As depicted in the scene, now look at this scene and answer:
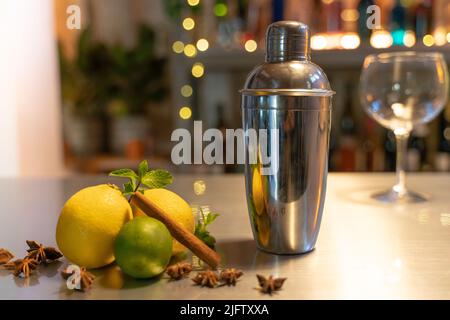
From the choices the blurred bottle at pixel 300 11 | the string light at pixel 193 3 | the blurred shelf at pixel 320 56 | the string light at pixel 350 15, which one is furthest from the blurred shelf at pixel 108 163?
the string light at pixel 350 15

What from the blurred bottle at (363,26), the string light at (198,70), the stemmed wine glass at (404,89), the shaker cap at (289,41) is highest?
Result: the blurred bottle at (363,26)

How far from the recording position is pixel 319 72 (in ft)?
1.53

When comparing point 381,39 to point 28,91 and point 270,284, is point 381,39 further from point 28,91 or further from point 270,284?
point 270,284

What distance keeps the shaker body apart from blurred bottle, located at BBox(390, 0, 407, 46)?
130 centimetres

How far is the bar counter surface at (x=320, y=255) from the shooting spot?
0.39 meters

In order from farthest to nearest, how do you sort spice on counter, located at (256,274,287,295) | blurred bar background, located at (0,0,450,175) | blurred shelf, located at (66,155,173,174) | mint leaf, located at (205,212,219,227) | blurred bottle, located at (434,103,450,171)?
blurred shelf, located at (66,155,173,174)
blurred bottle, located at (434,103,450,171)
blurred bar background, located at (0,0,450,175)
mint leaf, located at (205,212,219,227)
spice on counter, located at (256,274,287,295)

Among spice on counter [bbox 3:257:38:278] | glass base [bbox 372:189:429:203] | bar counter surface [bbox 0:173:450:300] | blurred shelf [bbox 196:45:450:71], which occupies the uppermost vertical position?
blurred shelf [bbox 196:45:450:71]

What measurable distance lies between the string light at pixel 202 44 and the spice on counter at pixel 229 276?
4.27ft

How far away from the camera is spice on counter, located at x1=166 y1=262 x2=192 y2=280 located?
1.37 ft

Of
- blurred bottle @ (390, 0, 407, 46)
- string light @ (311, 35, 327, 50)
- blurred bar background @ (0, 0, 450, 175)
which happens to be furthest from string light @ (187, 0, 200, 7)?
blurred bottle @ (390, 0, 407, 46)

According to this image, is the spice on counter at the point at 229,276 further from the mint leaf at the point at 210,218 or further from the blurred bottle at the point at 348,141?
the blurred bottle at the point at 348,141

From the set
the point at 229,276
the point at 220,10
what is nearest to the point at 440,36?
the point at 220,10

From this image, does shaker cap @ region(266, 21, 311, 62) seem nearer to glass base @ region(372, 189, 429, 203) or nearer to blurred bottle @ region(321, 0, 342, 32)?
glass base @ region(372, 189, 429, 203)

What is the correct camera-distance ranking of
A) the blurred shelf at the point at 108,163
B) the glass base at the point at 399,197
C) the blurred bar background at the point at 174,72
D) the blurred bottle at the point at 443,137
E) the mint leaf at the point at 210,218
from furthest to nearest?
the blurred shelf at the point at 108,163 → the blurred bottle at the point at 443,137 → the blurred bar background at the point at 174,72 → the glass base at the point at 399,197 → the mint leaf at the point at 210,218
